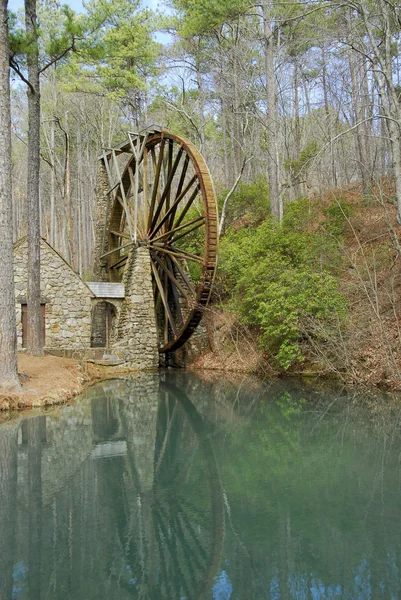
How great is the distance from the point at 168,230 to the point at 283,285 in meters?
5.25

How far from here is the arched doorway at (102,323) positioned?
57.5 ft

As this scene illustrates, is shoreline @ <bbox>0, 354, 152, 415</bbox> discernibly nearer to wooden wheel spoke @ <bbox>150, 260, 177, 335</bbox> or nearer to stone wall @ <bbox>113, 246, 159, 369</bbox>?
stone wall @ <bbox>113, 246, 159, 369</bbox>

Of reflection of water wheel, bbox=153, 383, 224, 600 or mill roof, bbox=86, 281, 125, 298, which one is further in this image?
mill roof, bbox=86, 281, 125, 298

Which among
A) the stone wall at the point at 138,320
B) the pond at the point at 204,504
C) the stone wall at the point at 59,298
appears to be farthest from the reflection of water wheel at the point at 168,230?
the pond at the point at 204,504

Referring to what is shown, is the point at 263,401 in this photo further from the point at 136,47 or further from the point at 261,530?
the point at 136,47

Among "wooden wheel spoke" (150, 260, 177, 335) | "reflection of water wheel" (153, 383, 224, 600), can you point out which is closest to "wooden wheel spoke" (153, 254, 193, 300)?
"wooden wheel spoke" (150, 260, 177, 335)

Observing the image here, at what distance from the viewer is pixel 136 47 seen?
2056 cm

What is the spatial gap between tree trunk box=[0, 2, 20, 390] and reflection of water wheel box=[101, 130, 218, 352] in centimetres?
520

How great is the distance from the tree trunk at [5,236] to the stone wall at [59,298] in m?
5.95

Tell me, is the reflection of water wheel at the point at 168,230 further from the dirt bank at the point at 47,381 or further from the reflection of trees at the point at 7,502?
the reflection of trees at the point at 7,502

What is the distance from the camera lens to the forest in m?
10.5

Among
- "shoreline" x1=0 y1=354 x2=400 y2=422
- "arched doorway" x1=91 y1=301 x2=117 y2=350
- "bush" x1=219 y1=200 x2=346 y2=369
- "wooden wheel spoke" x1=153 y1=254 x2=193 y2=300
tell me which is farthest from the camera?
"arched doorway" x1=91 y1=301 x2=117 y2=350

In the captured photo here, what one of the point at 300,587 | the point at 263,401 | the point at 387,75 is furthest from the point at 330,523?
the point at 387,75

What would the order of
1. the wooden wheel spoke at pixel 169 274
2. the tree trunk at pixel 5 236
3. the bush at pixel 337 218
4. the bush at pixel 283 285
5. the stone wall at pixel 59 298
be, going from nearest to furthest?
the tree trunk at pixel 5 236, the bush at pixel 283 285, the bush at pixel 337 218, the stone wall at pixel 59 298, the wooden wheel spoke at pixel 169 274
